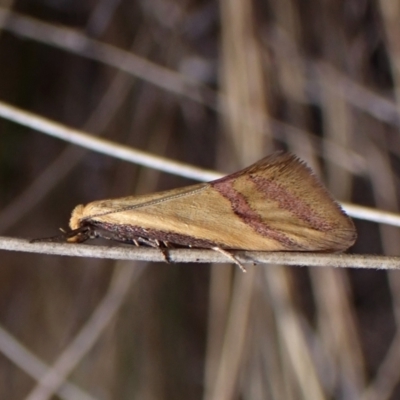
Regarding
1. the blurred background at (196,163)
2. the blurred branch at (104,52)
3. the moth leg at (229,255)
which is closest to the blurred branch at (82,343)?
the blurred background at (196,163)

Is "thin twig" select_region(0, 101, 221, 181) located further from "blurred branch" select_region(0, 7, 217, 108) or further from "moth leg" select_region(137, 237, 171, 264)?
"blurred branch" select_region(0, 7, 217, 108)

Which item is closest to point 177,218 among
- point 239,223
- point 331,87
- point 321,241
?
point 239,223

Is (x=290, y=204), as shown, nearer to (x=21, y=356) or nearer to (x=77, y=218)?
(x=77, y=218)

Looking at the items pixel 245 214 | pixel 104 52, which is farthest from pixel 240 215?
pixel 104 52

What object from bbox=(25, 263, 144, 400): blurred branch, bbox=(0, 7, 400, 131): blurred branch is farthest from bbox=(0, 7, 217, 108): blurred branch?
bbox=(25, 263, 144, 400): blurred branch

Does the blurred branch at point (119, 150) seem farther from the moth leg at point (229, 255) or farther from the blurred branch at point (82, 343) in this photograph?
the blurred branch at point (82, 343)

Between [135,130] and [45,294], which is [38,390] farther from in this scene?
[135,130]
